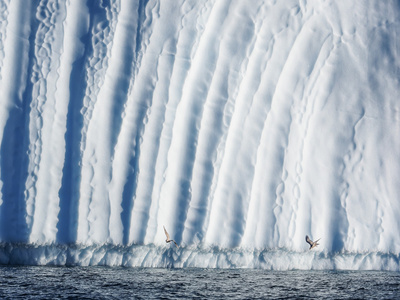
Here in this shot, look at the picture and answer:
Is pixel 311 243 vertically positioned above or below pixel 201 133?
below

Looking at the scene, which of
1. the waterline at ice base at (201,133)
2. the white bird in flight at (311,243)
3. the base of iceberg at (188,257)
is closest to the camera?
the base of iceberg at (188,257)

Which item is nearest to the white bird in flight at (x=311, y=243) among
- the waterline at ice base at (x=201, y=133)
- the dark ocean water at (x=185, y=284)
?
the waterline at ice base at (x=201, y=133)

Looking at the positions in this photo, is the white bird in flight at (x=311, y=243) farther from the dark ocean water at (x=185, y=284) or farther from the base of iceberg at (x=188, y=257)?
the dark ocean water at (x=185, y=284)

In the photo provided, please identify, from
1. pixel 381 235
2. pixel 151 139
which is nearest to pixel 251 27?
pixel 151 139

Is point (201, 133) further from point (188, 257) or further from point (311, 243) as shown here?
point (311, 243)

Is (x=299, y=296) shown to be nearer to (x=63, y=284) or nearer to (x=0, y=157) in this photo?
(x=63, y=284)

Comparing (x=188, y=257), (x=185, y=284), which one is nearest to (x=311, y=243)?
(x=188, y=257)
